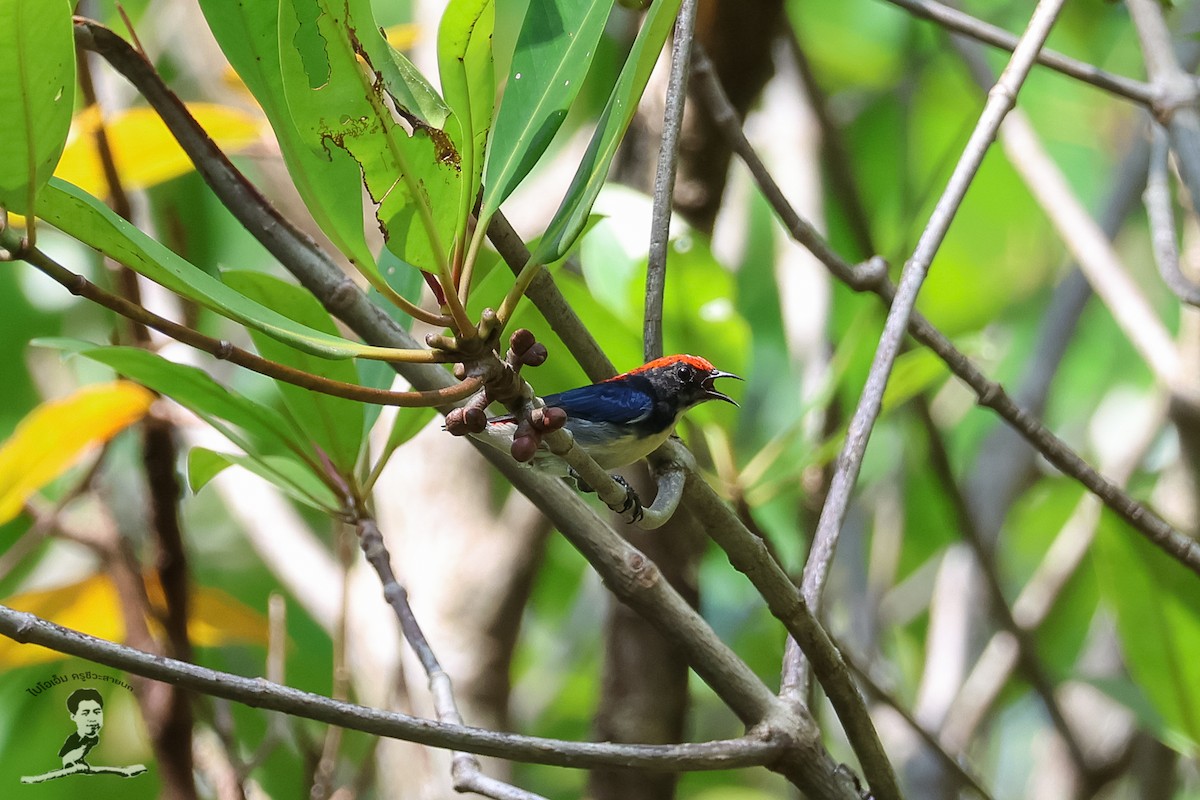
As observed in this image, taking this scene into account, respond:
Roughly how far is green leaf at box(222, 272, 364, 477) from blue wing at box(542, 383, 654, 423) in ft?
0.94

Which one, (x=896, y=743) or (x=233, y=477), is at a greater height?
(x=233, y=477)

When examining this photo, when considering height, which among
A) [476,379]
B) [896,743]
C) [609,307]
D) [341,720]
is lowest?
[341,720]

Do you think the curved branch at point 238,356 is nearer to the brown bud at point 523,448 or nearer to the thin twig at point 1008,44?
the brown bud at point 523,448

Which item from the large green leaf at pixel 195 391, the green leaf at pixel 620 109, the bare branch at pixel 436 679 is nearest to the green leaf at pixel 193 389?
the large green leaf at pixel 195 391

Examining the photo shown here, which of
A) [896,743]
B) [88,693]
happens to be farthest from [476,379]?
[896,743]

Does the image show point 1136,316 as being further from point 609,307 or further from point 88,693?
point 88,693

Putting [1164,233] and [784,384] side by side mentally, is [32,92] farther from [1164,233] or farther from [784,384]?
[784,384]

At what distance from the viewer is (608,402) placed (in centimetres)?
149

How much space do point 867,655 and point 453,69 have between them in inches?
84.8

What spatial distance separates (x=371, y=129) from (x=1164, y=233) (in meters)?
1.59

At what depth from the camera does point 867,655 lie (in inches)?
108

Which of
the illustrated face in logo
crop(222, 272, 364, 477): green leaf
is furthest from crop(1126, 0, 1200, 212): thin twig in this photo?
the illustrated face in logo

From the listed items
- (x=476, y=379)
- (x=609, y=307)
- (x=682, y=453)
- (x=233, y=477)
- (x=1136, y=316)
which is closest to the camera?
(x=476, y=379)

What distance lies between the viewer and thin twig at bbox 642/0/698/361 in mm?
1291
